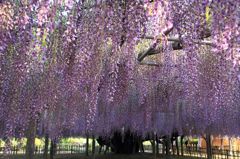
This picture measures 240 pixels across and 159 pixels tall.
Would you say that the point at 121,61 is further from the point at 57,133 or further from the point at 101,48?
the point at 57,133

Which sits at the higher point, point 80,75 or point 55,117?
point 80,75

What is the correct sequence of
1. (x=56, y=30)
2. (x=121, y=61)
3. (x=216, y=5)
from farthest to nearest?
(x=121, y=61) < (x=56, y=30) < (x=216, y=5)

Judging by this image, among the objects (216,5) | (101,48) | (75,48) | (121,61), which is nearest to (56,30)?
(75,48)

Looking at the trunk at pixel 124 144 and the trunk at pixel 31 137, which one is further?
the trunk at pixel 124 144

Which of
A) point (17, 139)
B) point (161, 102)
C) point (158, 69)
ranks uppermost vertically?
point (158, 69)

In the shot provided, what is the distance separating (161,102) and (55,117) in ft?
10.9

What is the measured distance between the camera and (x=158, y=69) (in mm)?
8828

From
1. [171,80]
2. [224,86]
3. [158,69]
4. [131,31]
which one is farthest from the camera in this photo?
[171,80]

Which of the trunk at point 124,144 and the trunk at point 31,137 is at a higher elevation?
the trunk at point 31,137

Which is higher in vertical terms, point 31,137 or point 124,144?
point 31,137

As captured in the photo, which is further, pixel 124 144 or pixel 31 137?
pixel 124 144

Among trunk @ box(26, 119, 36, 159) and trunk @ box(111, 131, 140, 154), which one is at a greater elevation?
trunk @ box(26, 119, 36, 159)

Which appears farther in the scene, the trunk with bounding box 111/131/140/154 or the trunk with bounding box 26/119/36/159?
the trunk with bounding box 111/131/140/154

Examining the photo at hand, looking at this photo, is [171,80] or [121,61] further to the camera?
[171,80]
